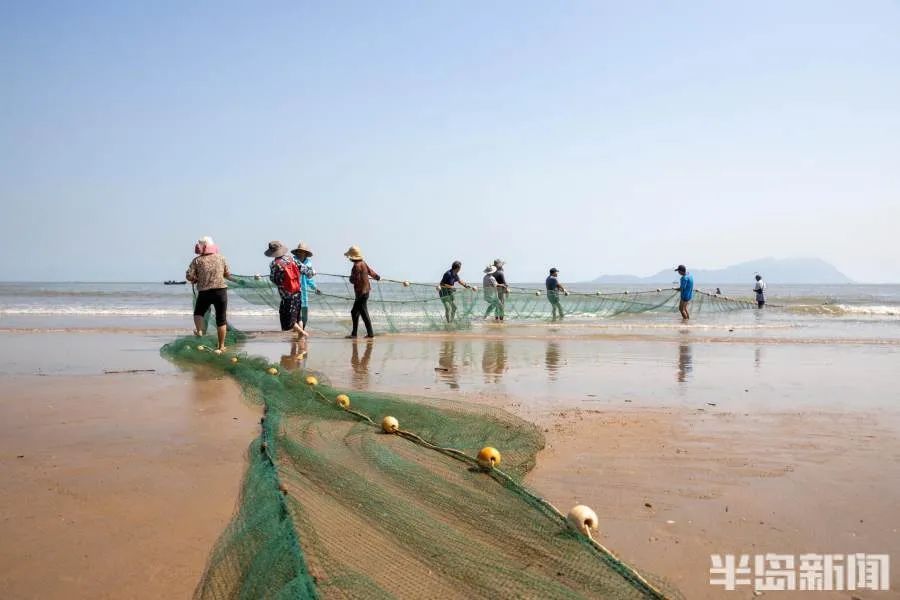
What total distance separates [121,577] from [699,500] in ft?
8.18

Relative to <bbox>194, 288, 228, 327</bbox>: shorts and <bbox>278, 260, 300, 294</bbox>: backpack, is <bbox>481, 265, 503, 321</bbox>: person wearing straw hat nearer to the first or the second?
<bbox>278, 260, 300, 294</bbox>: backpack

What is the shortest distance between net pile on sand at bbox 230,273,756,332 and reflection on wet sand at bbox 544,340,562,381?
4.22 meters

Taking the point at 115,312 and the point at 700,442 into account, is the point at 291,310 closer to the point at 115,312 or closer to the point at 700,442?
the point at 700,442

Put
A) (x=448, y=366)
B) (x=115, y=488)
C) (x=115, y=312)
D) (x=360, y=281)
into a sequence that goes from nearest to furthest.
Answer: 1. (x=115, y=488)
2. (x=448, y=366)
3. (x=360, y=281)
4. (x=115, y=312)

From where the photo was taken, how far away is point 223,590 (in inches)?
82.8

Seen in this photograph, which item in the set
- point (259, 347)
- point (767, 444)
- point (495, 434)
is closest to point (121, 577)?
point (495, 434)

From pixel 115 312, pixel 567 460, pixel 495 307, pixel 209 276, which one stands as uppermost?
pixel 209 276

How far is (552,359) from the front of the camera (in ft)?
29.9

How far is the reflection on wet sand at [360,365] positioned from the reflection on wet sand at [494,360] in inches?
52.2

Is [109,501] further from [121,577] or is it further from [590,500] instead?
[590,500]

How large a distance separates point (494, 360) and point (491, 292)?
8402mm

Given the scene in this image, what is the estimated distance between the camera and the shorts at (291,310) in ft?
35.9

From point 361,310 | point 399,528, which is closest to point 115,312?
point 361,310

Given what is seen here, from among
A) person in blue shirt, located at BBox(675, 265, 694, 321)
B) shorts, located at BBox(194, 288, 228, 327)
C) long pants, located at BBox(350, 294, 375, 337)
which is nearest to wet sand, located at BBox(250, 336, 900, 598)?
shorts, located at BBox(194, 288, 228, 327)
